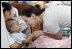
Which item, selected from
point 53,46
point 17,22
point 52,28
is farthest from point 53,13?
point 53,46

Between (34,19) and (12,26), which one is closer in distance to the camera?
(12,26)

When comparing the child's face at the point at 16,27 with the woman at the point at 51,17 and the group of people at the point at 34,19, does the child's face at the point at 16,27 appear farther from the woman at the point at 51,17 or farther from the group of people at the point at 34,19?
the woman at the point at 51,17

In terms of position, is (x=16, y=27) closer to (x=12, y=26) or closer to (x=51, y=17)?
(x=12, y=26)

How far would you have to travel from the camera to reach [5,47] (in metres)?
0.27

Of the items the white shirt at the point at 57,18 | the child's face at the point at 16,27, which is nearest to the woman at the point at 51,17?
the white shirt at the point at 57,18

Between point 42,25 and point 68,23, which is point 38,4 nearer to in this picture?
point 42,25

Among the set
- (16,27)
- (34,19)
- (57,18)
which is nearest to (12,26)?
(16,27)

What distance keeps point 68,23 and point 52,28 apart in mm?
98

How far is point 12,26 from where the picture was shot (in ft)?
1.04

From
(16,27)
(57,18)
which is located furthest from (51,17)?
(16,27)

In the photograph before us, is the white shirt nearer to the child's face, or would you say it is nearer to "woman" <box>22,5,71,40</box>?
"woman" <box>22,5,71,40</box>

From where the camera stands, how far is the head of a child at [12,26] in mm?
308

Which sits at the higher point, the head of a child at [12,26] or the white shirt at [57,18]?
the head of a child at [12,26]

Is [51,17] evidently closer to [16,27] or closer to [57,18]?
[57,18]
